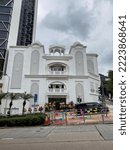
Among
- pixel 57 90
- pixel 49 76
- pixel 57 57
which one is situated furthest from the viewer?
pixel 57 57

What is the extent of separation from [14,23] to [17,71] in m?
29.5

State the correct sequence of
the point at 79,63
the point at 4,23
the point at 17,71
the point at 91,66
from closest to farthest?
the point at 17,71 → the point at 79,63 → the point at 91,66 → the point at 4,23

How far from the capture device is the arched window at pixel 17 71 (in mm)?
35597

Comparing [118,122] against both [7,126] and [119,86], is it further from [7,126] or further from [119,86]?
[7,126]

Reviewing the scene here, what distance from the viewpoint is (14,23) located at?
5959 centimetres

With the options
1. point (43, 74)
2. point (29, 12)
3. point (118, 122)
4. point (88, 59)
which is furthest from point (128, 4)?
point (29, 12)

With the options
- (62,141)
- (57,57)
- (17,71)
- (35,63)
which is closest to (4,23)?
(17,71)

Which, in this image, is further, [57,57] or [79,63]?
[57,57]

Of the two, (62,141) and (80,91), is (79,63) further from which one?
(62,141)

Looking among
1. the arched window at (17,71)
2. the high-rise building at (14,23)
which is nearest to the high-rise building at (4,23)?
the high-rise building at (14,23)

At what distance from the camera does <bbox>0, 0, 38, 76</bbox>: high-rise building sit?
5197 centimetres

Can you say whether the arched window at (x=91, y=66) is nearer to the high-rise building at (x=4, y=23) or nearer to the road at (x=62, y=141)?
the high-rise building at (x=4, y=23)

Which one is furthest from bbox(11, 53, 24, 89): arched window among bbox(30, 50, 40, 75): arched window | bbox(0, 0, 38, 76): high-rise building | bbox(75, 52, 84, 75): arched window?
bbox(75, 52, 84, 75): arched window

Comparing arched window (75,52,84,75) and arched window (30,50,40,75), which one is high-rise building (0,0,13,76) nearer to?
arched window (30,50,40,75)
